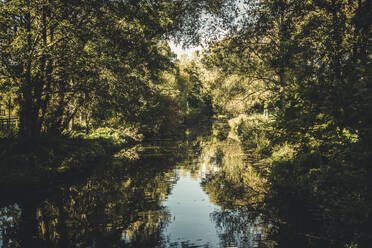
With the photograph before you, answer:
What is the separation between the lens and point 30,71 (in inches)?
460

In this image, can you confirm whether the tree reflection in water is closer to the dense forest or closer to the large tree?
the dense forest

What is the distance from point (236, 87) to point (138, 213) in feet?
41.1

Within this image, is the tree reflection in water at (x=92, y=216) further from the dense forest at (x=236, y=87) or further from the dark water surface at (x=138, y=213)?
the dense forest at (x=236, y=87)

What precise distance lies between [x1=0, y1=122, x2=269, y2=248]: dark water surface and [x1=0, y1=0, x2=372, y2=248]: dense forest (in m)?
0.24

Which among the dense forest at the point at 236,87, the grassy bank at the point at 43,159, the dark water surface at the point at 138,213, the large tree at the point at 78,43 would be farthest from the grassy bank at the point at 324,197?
the grassy bank at the point at 43,159

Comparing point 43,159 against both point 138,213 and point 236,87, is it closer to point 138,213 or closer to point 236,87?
point 138,213

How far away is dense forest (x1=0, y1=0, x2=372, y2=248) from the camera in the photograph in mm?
5996

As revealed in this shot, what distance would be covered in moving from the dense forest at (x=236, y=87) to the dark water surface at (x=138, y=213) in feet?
0.80

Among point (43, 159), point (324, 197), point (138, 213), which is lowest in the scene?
point (138, 213)

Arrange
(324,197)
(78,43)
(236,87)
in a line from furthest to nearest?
1. (236,87)
2. (78,43)
3. (324,197)

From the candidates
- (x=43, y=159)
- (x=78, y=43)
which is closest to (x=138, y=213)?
(x=43, y=159)

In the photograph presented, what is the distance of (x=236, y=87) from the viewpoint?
60.6ft

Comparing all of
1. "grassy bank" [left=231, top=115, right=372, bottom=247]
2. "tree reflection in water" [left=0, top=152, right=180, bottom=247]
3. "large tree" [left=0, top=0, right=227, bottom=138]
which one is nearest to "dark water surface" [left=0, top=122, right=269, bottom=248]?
"tree reflection in water" [left=0, top=152, right=180, bottom=247]

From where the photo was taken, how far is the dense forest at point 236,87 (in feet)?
19.7
